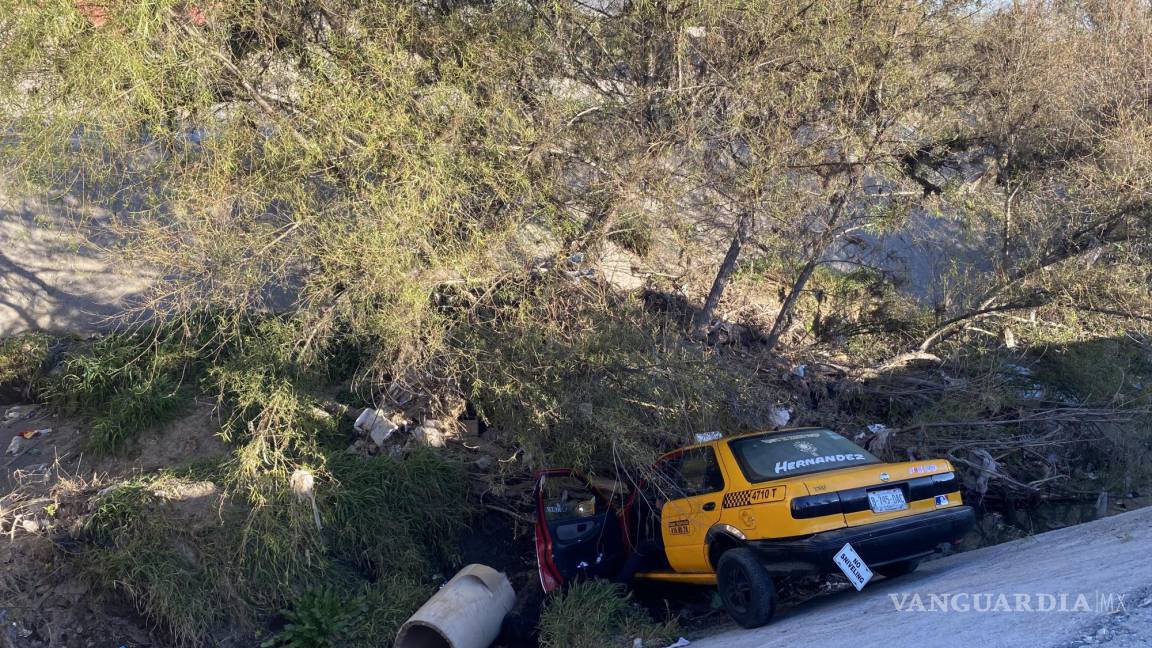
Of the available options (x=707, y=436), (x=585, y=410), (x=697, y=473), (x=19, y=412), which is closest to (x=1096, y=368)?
(x=707, y=436)

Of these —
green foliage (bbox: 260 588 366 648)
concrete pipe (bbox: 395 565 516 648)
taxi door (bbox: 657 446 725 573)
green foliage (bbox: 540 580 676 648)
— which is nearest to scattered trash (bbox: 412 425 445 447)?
concrete pipe (bbox: 395 565 516 648)

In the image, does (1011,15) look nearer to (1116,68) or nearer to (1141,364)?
(1116,68)

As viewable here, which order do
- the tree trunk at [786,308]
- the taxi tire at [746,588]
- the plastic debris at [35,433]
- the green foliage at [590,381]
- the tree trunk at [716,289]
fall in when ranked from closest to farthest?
the taxi tire at [746,588] → the green foliage at [590,381] → the plastic debris at [35,433] → the tree trunk at [716,289] → the tree trunk at [786,308]

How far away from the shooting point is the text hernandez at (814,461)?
6.22 metres

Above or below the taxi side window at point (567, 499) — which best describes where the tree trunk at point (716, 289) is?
above

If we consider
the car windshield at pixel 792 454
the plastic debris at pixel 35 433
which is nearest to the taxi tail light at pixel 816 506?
the car windshield at pixel 792 454

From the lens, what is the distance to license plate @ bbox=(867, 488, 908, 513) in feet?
19.2

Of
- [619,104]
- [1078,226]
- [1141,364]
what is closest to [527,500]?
[619,104]

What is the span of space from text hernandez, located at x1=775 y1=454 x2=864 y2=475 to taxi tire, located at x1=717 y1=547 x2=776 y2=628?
0.66m

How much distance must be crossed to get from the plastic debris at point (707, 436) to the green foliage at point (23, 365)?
7390 mm

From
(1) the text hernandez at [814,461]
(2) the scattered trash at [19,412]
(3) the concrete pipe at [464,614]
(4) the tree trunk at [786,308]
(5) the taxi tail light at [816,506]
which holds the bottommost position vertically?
(3) the concrete pipe at [464,614]

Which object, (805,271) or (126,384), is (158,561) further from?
(805,271)

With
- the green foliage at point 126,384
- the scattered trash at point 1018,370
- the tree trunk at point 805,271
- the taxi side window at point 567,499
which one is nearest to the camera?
the taxi side window at point 567,499

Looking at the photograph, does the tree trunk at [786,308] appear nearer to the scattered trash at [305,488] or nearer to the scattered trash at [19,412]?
the scattered trash at [305,488]
